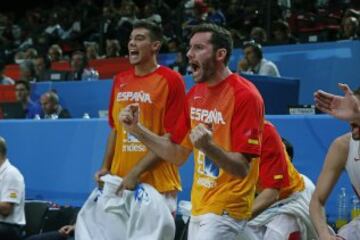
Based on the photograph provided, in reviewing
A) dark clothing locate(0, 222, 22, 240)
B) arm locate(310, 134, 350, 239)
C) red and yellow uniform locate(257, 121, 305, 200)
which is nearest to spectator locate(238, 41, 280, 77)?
dark clothing locate(0, 222, 22, 240)

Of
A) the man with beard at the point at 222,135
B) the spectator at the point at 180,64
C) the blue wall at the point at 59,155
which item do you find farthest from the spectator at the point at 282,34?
the man with beard at the point at 222,135

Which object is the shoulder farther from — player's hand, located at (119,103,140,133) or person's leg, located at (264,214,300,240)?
person's leg, located at (264,214,300,240)

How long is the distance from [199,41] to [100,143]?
12.2ft

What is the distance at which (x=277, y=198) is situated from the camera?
502 cm

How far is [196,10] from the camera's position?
1378 cm

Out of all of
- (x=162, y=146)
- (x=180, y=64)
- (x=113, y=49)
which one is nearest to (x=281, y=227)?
(x=162, y=146)

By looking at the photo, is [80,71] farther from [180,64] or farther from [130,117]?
[130,117]

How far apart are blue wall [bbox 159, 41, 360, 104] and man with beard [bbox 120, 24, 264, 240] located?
5823 millimetres

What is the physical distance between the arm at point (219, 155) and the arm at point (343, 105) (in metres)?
0.49

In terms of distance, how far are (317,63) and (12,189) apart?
4.90 m

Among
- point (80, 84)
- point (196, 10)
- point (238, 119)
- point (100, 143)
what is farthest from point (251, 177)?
point (196, 10)

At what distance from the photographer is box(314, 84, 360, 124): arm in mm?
3678

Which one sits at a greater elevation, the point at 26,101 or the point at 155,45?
the point at 155,45

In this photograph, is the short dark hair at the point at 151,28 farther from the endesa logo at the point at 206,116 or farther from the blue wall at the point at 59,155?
the blue wall at the point at 59,155
